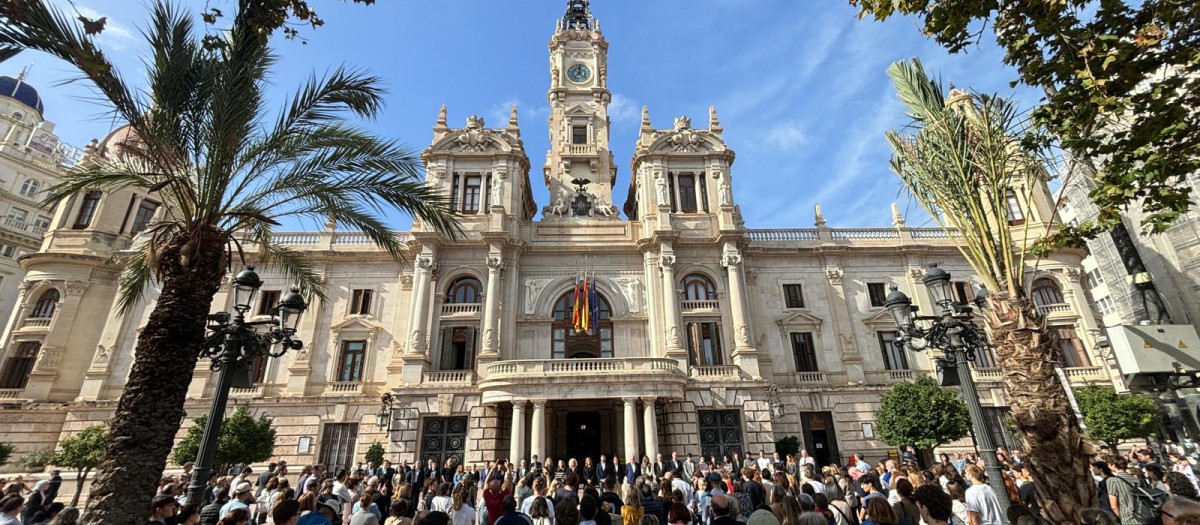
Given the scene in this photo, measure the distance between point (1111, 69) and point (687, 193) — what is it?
74.9 feet

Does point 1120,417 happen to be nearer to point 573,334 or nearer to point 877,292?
point 877,292

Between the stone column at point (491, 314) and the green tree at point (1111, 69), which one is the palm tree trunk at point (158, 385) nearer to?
the green tree at point (1111, 69)

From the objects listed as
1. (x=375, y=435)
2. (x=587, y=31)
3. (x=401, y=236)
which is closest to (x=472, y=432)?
(x=375, y=435)

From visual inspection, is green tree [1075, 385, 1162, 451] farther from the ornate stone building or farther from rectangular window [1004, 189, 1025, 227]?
rectangular window [1004, 189, 1025, 227]

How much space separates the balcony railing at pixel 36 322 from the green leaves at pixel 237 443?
11.8m

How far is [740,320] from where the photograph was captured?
23734 millimetres

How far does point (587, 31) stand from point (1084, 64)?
33392mm

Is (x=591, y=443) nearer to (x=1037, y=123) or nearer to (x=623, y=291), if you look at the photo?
(x=623, y=291)

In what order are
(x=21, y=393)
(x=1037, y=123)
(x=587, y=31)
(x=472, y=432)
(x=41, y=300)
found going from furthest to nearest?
(x=587, y=31) → (x=41, y=300) → (x=21, y=393) → (x=472, y=432) → (x=1037, y=123)

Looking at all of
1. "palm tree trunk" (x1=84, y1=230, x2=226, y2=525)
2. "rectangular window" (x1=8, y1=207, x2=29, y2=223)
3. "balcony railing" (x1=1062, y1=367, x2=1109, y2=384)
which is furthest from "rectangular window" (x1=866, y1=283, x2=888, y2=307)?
"rectangular window" (x1=8, y1=207, x2=29, y2=223)

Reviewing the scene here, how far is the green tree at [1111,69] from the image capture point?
5.54 meters

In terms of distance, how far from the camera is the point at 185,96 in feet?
25.2

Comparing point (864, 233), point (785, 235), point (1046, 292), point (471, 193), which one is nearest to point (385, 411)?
point (471, 193)

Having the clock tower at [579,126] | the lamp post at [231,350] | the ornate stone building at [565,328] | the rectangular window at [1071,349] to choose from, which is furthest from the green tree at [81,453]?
Result: the rectangular window at [1071,349]
